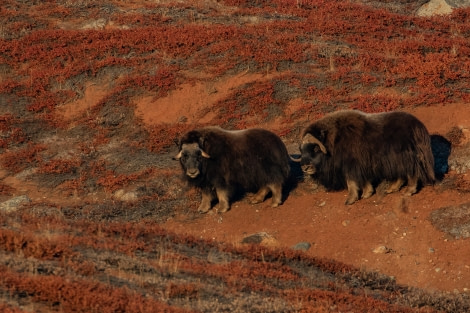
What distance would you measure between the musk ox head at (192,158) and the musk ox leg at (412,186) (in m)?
4.45

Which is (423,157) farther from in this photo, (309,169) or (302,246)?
(302,246)

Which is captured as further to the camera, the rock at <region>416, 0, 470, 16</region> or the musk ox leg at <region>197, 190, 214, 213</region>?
the rock at <region>416, 0, 470, 16</region>

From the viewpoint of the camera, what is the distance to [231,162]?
1709 cm

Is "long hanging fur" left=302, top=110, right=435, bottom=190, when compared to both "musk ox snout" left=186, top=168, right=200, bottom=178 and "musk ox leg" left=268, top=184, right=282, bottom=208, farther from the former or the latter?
"musk ox snout" left=186, top=168, right=200, bottom=178

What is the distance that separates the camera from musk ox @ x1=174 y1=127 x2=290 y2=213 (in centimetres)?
1700

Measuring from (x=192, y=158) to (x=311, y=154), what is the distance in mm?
2656

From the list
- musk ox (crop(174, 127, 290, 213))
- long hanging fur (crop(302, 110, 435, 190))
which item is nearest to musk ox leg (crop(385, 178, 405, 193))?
long hanging fur (crop(302, 110, 435, 190))

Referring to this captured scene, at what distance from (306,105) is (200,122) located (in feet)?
10.2

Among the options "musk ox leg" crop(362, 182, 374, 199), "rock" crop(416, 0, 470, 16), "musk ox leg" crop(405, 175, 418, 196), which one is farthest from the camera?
"rock" crop(416, 0, 470, 16)

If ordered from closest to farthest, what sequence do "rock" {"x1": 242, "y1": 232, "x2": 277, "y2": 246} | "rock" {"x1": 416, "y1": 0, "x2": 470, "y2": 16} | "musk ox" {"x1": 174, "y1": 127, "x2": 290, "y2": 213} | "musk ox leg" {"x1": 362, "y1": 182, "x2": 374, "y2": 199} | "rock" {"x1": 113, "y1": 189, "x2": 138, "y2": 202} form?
"rock" {"x1": 242, "y1": 232, "x2": 277, "y2": 246}
"musk ox leg" {"x1": 362, "y1": 182, "x2": 374, "y2": 199}
"musk ox" {"x1": 174, "y1": 127, "x2": 290, "y2": 213}
"rock" {"x1": 113, "y1": 189, "x2": 138, "y2": 202}
"rock" {"x1": 416, "y1": 0, "x2": 470, "y2": 16}

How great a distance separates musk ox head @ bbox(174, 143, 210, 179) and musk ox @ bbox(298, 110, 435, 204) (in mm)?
2305

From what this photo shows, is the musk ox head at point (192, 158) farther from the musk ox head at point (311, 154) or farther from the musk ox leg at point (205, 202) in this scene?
the musk ox head at point (311, 154)

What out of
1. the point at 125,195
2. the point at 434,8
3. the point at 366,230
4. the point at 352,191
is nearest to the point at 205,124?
the point at 125,195

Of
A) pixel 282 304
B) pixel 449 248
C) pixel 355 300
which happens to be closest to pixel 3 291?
pixel 282 304
